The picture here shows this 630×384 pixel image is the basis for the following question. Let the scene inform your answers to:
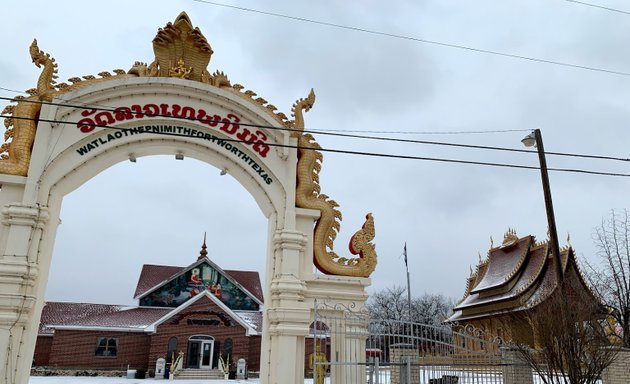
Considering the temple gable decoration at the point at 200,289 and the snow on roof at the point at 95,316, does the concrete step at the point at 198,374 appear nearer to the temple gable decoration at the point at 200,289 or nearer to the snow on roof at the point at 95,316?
the snow on roof at the point at 95,316

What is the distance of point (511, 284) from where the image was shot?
27484 millimetres

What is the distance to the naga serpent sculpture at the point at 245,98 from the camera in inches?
409

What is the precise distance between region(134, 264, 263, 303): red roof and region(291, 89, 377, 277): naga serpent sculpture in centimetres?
2655

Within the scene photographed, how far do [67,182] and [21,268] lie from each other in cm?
185

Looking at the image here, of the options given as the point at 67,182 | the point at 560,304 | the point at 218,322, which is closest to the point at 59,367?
the point at 218,322

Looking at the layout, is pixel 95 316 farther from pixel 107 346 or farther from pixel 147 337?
pixel 147 337

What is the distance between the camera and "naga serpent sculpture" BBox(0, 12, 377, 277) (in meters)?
10.4

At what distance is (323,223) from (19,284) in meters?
5.73

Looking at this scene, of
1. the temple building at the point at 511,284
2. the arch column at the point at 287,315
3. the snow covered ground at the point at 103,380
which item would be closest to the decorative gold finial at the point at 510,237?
the temple building at the point at 511,284

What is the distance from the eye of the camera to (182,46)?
11047 millimetres

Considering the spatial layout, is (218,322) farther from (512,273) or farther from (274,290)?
(274,290)

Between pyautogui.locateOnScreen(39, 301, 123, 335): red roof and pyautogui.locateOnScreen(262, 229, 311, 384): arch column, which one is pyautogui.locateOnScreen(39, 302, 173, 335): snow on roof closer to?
pyautogui.locateOnScreen(39, 301, 123, 335): red roof

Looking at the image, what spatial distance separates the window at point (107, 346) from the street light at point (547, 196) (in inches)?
1044

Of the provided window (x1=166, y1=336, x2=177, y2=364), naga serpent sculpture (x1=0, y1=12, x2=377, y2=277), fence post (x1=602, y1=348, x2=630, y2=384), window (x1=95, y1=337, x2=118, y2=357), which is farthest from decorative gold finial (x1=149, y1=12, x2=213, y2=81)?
window (x1=95, y1=337, x2=118, y2=357)
